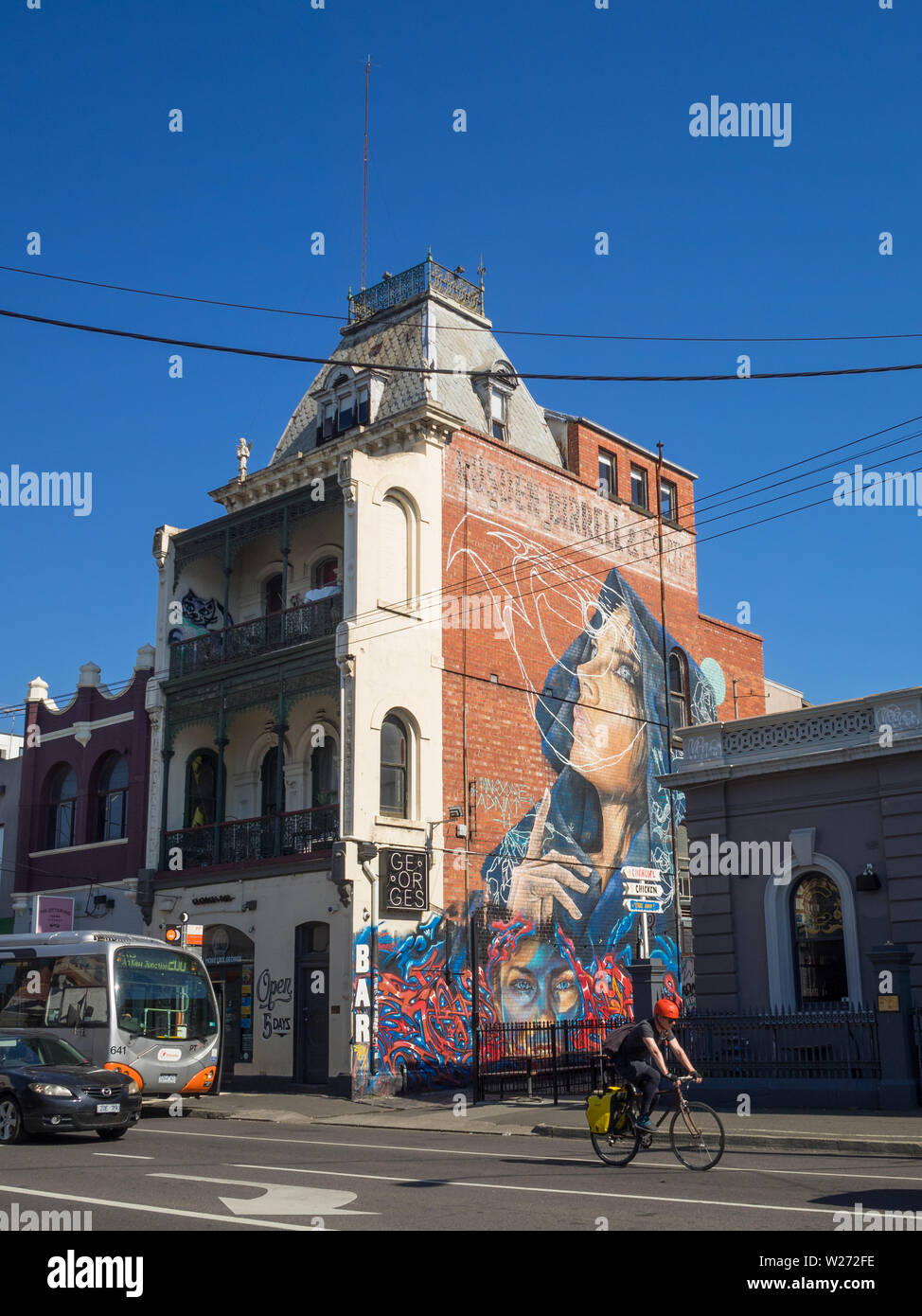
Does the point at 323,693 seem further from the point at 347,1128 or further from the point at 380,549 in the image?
the point at 347,1128

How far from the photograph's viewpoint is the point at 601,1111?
12266mm

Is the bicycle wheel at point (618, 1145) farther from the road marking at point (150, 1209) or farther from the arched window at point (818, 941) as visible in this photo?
the arched window at point (818, 941)

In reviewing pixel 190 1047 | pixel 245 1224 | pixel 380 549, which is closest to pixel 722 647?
pixel 380 549

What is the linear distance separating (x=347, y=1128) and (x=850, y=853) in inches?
350

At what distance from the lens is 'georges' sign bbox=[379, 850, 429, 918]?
83.4 ft

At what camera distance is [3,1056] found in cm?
1536

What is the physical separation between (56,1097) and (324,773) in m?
14.9

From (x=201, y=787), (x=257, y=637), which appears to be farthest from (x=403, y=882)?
(x=201, y=787)

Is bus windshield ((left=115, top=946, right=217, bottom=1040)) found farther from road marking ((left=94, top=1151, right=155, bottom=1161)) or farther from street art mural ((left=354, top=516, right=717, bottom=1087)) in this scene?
road marking ((left=94, top=1151, right=155, bottom=1161))

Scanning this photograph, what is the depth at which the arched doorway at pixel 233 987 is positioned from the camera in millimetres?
27016

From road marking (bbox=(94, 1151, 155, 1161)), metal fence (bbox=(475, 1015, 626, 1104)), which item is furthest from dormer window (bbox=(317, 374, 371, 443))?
road marking (bbox=(94, 1151, 155, 1161))

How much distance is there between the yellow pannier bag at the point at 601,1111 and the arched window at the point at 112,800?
21.4 metres

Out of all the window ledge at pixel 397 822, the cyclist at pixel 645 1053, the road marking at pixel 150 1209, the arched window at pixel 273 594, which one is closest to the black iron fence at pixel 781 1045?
the cyclist at pixel 645 1053

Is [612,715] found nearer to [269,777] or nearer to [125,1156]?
[269,777]
